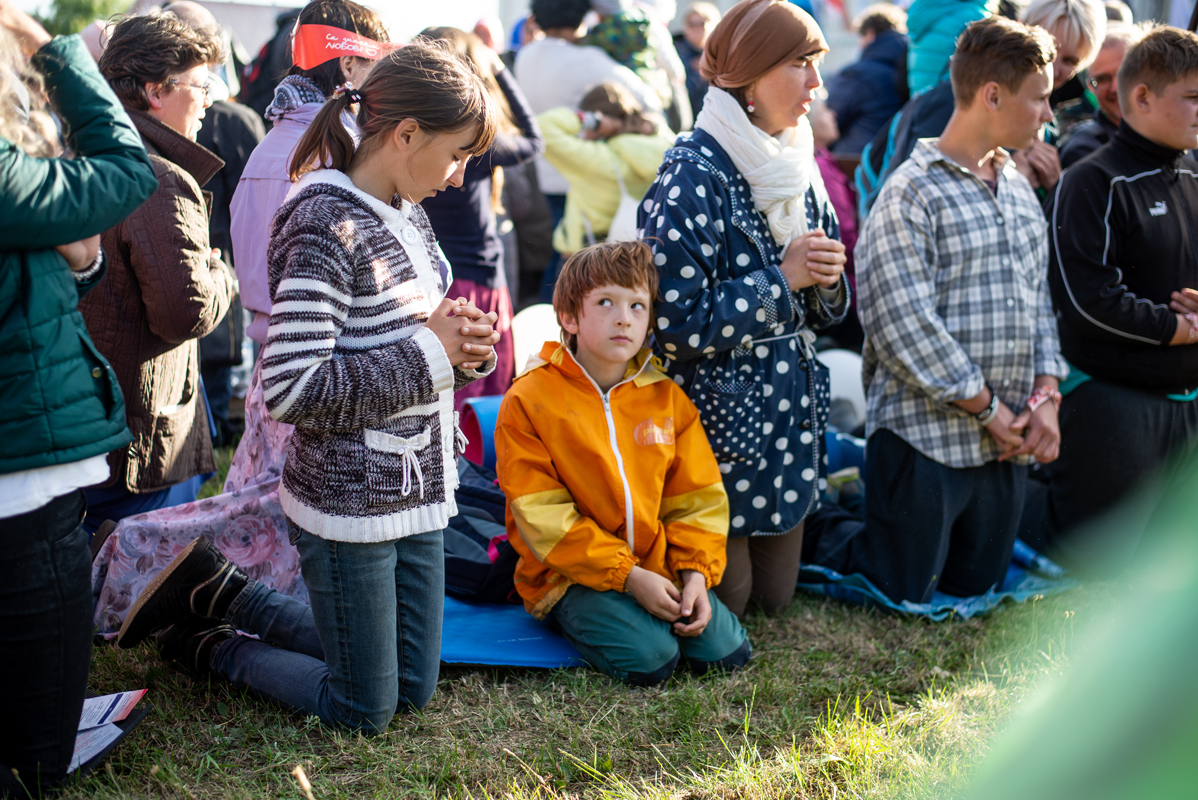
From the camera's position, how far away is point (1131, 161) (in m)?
3.59

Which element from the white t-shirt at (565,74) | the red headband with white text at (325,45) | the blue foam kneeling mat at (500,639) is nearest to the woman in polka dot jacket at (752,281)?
the blue foam kneeling mat at (500,639)

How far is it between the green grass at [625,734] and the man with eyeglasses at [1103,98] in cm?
211

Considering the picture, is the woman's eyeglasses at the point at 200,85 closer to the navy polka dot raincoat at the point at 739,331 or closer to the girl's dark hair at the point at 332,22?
the girl's dark hair at the point at 332,22

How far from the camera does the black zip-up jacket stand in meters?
3.53

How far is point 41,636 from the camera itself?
6.13 ft

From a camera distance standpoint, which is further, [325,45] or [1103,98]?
[1103,98]

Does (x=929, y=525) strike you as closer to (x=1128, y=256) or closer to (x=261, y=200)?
(x=1128, y=256)

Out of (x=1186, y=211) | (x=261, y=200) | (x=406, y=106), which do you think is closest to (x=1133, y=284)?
(x=1186, y=211)

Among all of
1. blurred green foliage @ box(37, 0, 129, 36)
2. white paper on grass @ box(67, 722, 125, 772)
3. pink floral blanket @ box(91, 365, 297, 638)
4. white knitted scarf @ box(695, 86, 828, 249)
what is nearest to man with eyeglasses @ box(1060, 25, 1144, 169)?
white knitted scarf @ box(695, 86, 828, 249)

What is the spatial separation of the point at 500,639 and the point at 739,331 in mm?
1222

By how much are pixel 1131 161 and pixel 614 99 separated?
2.62 metres

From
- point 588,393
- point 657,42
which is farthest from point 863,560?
point 657,42

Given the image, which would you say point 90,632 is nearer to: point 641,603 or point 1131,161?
point 641,603

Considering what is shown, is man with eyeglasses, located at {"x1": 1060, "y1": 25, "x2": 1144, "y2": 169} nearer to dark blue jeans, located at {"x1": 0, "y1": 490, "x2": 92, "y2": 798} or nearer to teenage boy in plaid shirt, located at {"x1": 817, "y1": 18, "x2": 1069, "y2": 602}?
teenage boy in plaid shirt, located at {"x1": 817, "y1": 18, "x2": 1069, "y2": 602}
